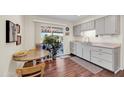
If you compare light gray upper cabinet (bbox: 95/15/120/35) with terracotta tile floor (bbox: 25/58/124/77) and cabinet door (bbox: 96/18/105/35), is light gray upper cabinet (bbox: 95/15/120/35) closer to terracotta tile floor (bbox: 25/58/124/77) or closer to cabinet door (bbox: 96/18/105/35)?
cabinet door (bbox: 96/18/105/35)

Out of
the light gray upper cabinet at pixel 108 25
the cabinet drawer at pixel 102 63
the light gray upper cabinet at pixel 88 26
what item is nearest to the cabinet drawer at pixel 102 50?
the cabinet drawer at pixel 102 63

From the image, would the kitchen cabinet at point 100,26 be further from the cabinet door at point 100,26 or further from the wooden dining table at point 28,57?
the wooden dining table at point 28,57

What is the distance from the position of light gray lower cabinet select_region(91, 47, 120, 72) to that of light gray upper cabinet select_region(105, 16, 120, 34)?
21.9 inches

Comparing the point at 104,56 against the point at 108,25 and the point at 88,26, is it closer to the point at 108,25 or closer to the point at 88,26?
the point at 108,25

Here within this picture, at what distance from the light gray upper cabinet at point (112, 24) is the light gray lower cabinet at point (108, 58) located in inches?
21.9

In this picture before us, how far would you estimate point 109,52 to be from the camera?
274 cm

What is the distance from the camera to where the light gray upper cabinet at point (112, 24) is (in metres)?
2.84

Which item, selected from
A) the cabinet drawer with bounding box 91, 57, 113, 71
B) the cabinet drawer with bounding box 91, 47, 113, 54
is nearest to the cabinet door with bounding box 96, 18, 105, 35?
the cabinet drawer with bounding box 91, 47, 113, 54

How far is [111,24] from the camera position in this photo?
2959mm

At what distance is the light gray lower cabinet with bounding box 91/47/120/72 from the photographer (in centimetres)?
268
